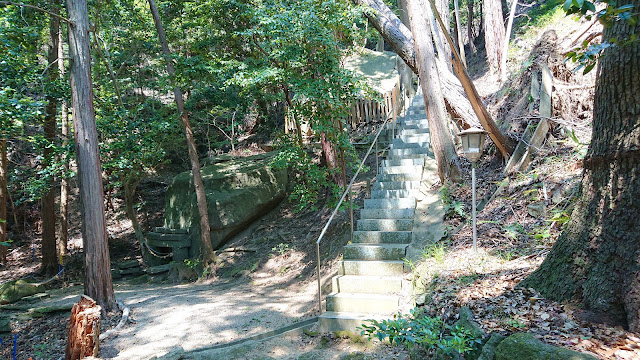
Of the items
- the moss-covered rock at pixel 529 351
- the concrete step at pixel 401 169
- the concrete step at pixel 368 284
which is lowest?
the concrete step at pixel 368 284

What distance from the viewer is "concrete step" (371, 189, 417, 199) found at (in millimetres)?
7152

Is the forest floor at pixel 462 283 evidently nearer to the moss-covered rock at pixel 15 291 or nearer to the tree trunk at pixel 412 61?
the moss-covered rock at pixel 15 291

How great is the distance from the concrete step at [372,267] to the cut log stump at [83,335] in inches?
139

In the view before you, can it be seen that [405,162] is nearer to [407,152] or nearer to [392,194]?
[407,152]

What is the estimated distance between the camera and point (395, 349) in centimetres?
463

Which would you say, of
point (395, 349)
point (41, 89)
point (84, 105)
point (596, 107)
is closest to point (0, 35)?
point (41, 89)

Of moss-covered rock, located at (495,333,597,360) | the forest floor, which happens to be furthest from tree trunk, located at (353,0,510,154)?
moss-covered rock, located at (495,333,597,360)

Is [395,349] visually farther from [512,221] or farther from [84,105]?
[84,105]

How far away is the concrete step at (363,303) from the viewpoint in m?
5.18

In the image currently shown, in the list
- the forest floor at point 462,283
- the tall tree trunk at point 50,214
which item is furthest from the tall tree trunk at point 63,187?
the forest floor at point 462,283

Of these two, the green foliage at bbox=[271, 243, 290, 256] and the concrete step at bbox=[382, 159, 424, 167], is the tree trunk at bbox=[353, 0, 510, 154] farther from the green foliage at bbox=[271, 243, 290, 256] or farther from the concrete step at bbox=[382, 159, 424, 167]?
the green foliage at bbox=[271, 243, 290, 256]

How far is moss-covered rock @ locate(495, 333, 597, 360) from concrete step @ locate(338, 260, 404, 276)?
2982 mm

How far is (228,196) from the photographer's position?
38.3 feet

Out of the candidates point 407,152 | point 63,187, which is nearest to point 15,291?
point 63,187
